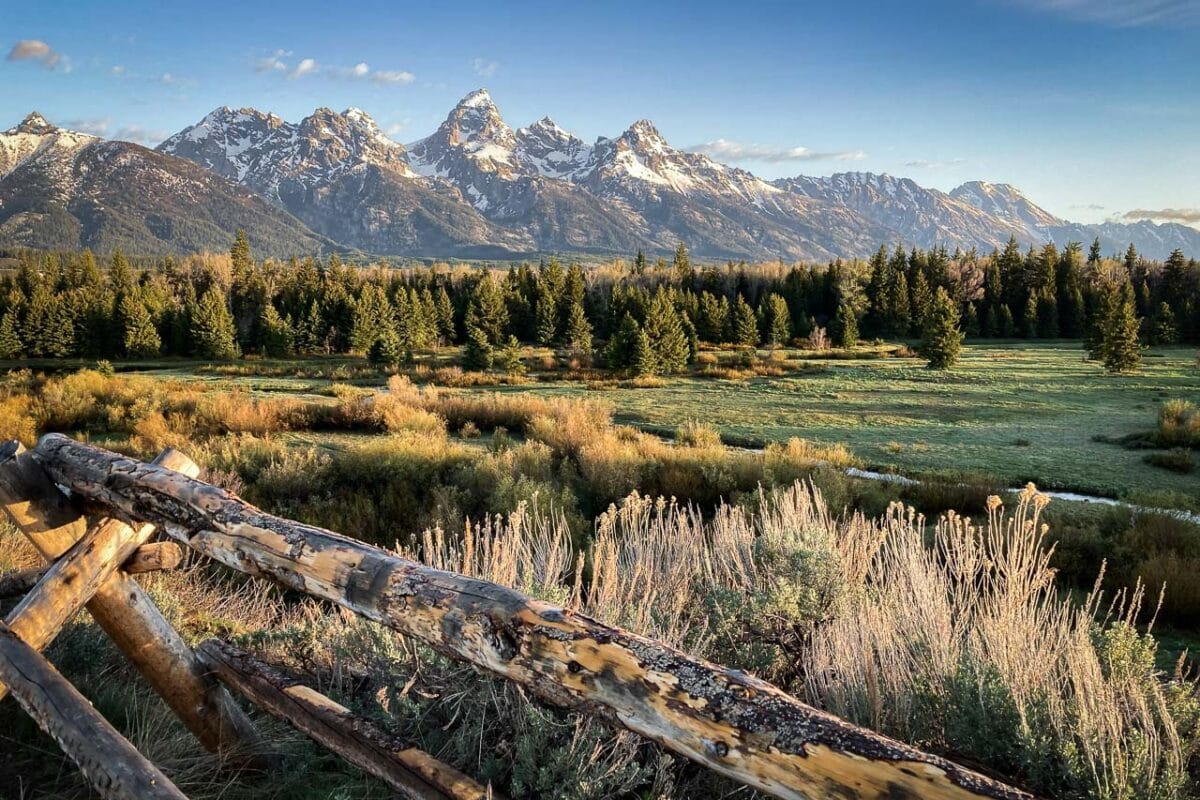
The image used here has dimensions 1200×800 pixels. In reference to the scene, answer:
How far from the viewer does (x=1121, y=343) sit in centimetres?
3177

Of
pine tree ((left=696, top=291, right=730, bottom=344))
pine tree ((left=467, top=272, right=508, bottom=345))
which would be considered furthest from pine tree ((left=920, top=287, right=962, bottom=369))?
pine tree ((left=467, top=272, right=508, bottom=345))

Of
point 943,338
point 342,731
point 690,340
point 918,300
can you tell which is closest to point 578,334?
point 690,340

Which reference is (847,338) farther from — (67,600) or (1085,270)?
(67,600)

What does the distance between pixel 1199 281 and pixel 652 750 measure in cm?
7303

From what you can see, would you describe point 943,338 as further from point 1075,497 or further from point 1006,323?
point 1075,497

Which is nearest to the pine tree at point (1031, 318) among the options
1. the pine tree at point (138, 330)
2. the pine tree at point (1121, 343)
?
the pine tree at point (1121, 343)

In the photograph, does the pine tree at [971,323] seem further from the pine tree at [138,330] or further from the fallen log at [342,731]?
the pine tree at [138,330]

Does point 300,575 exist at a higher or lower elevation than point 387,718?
higher

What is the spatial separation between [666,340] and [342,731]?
37.4 m

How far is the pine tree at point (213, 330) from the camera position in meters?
46.8

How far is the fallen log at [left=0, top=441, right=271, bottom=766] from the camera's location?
2.85 m

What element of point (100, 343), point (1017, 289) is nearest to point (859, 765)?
point (100, 343)

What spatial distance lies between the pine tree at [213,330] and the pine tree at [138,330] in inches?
111

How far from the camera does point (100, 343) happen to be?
4834cm
